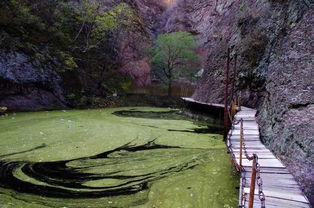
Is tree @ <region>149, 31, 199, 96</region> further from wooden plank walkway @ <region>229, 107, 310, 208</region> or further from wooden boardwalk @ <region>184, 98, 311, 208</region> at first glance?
wooden plank walkway @ <region>229, 107, 310, 208</region>

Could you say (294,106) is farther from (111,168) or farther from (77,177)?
→ (77,177)

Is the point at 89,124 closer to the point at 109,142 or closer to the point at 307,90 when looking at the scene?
the point at 109,142

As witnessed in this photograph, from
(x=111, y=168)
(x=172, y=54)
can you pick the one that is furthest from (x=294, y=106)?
(x=172, y=54)

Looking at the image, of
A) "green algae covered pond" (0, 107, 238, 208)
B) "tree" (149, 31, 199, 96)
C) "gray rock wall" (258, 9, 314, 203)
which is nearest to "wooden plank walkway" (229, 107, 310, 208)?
"gray rock wall" (258, 9, 314, 203)

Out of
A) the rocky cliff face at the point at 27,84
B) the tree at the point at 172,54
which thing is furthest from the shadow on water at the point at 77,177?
the tree at the point at 172,54

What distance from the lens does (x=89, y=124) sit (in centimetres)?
1012

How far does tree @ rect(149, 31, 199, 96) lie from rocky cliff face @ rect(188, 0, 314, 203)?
14.2ft

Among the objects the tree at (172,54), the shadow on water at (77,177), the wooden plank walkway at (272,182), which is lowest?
the shadow on water at (77,177)

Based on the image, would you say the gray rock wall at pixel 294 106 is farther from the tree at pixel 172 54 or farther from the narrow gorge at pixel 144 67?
the tree at pixel 172 54

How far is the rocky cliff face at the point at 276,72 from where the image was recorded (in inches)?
188

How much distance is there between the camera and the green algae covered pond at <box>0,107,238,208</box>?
422 centimetres

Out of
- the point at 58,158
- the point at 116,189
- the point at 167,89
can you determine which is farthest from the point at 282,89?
the point at 167,89

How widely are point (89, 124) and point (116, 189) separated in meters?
5.82

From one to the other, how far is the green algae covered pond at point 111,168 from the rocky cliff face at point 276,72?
3.90 feet
